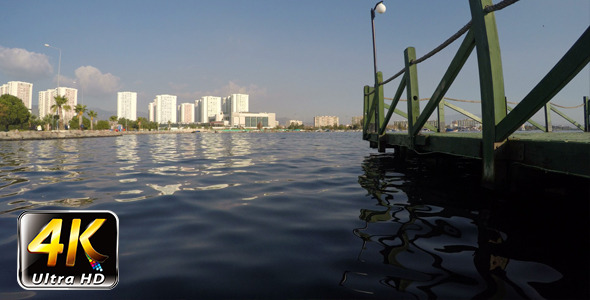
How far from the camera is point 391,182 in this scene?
5.08m

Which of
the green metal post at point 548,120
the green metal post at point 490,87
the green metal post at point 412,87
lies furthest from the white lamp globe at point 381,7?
the green metal post at point 490,87

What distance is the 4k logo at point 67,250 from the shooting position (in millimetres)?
1587

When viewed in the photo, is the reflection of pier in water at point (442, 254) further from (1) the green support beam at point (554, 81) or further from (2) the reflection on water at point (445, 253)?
(1) the green support beam at point (554, 81)

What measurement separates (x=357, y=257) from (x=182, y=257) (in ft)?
4.29

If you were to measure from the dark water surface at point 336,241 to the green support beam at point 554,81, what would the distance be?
3.15 ft

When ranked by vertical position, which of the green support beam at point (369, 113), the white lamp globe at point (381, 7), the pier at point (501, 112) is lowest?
the pier at point (501, 112)

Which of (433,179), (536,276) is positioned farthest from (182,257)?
(433,179)

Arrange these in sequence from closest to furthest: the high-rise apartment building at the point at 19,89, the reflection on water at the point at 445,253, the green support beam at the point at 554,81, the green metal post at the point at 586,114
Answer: the reflection on water at the point at 445,253
the green support beam at the point at 554,81
the green metal post at the point at 586,114
the high-rise apartment building at the point at 19,89

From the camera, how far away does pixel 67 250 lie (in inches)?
62.7

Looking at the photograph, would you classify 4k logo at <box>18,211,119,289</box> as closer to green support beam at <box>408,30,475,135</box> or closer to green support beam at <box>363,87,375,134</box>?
green support beam at <box>408,30,475,135</box>

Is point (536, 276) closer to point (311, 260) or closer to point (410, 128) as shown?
point (311, 260)

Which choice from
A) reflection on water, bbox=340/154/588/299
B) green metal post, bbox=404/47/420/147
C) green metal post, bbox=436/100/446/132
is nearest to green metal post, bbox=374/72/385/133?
green metal post, bbox=436/100/446/132

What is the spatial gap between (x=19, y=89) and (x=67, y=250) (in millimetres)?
187499

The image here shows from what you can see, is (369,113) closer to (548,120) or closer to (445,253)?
(548,120)
